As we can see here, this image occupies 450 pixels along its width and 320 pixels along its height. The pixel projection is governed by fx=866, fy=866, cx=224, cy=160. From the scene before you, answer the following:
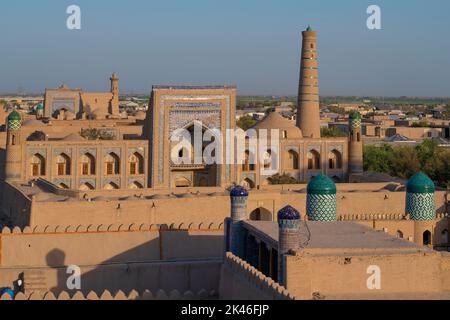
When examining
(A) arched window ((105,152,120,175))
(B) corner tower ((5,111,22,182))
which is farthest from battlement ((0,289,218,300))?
(A) arched window ((105,152,120,175))

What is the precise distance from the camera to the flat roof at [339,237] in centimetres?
1259

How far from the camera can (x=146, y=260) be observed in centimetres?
1669

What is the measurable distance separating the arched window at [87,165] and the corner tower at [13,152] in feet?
7.87

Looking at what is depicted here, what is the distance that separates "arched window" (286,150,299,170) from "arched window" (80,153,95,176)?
758 cm

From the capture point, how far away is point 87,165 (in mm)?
30078

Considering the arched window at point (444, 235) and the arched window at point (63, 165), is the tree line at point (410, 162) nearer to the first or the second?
the arched window at point (444, 235)

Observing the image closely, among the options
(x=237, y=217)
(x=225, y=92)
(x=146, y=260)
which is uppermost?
(x=225, y=92)

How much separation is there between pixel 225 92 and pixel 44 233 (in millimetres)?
15245

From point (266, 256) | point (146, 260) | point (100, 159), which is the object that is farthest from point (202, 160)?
point (266, 256)

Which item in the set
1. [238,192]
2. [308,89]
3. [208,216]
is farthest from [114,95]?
[238,192]

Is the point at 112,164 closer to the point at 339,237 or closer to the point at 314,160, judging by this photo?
the point at 314,160

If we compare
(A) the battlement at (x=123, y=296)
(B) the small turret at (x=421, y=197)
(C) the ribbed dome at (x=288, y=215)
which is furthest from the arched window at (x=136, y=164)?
(C) the ribbed dome at (x=288, y=215)
